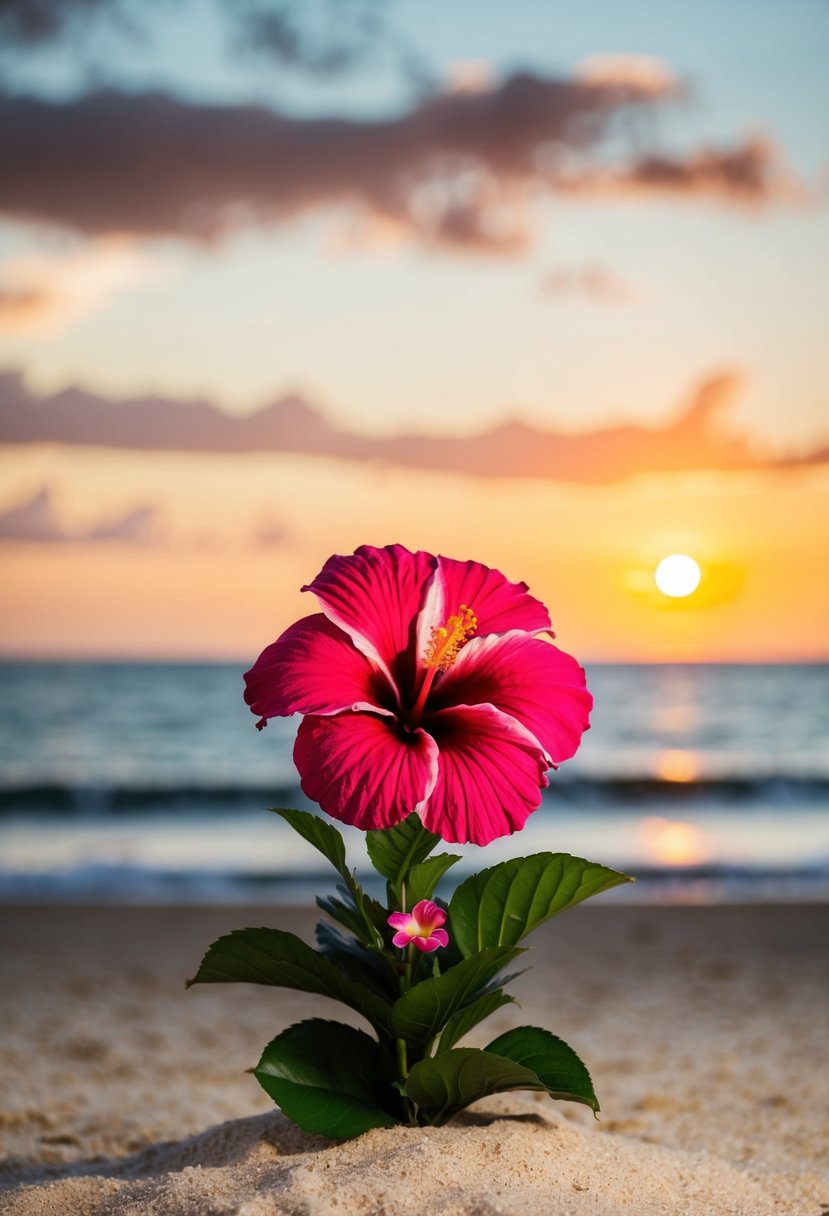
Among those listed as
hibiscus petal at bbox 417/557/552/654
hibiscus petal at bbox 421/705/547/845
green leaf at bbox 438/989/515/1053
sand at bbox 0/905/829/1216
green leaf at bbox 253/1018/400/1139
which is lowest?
sand at bbox 0/905/829/1216

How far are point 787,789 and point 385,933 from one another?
1583cm

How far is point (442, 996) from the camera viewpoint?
1.98m

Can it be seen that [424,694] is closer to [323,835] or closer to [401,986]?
[323,835]

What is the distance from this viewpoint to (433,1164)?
6.47ft

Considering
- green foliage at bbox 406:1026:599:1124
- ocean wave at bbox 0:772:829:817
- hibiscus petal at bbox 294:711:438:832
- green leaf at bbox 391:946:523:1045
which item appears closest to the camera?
hibiscus petal at bbox 294:711:438:832

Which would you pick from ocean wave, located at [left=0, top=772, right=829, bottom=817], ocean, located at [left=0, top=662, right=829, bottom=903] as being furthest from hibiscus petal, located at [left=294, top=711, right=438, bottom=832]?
ocean wave, located at [left=0, top=772, right=829, bottom=817]

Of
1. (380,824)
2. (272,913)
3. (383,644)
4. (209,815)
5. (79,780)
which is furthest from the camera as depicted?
(79,780)

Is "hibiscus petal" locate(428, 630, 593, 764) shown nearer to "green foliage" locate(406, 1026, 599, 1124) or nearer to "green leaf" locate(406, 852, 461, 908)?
"green leaf" locate(406, 852, 461, 908)

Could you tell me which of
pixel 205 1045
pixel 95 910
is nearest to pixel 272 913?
pixel 95 910

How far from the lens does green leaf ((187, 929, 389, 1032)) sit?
206 centimetres

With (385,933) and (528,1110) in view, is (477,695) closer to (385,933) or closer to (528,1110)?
(385,933)

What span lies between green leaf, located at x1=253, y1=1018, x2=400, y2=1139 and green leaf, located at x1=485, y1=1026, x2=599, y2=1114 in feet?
0.64

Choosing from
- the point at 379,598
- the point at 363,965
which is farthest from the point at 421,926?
the point at 379,598

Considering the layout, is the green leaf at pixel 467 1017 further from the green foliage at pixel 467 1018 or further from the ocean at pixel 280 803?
the ocean at pixel 280 803
